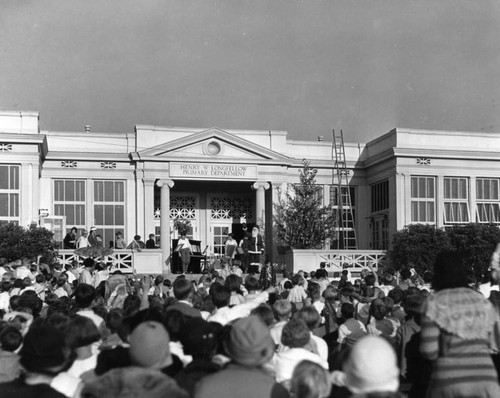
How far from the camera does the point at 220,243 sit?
37.4 m

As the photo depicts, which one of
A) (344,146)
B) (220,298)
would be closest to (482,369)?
(220,298)

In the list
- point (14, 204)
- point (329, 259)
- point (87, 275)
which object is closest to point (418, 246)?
point (329, 259)

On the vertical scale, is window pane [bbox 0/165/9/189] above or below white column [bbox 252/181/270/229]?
above

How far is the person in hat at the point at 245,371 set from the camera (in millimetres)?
4551

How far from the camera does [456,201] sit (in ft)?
119

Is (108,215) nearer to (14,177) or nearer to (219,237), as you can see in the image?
(14,177)

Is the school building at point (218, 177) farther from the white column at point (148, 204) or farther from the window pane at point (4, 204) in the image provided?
the window pane at point (4, 204)

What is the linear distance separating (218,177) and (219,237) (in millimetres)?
3721

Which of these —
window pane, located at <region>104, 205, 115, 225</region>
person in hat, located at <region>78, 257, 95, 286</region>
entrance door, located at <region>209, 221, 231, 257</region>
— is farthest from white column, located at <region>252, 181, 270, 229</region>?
person in hat, located at <region>78, 257, 95, 286</region>

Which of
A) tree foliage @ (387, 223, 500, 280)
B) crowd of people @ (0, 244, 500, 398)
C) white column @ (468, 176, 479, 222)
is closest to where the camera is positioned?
crowd of people @ (0, 244, 500, 398)

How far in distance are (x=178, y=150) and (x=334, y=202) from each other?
26.8 feet

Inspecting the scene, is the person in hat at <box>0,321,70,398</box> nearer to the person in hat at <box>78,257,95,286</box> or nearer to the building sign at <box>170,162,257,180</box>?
the person in hat at <box>78,257,95,286</box>

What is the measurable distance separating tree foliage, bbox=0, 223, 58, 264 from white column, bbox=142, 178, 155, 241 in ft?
21.2

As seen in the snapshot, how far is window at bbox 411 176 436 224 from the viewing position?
35500mm
